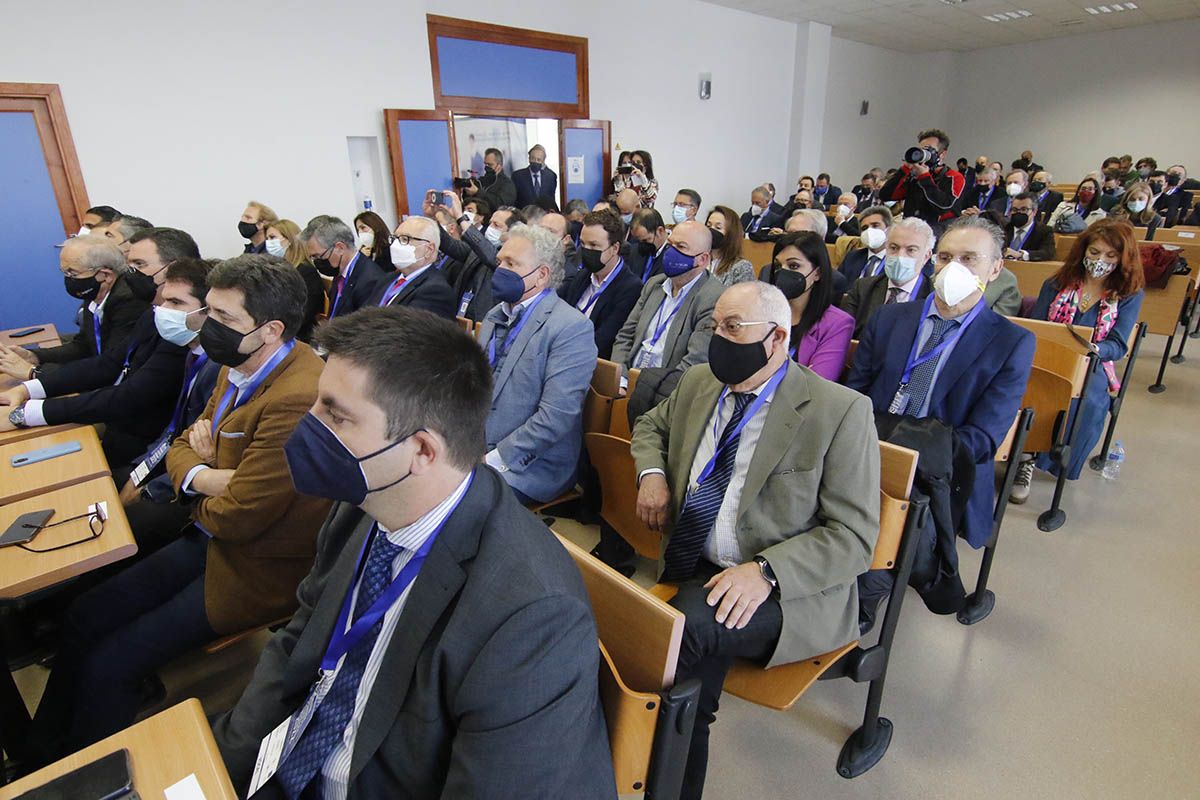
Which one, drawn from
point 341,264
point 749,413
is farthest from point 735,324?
point 341,264

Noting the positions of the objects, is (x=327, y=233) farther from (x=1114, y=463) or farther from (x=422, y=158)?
(x=1114, y=463)

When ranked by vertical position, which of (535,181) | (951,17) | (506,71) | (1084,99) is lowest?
(535,181)

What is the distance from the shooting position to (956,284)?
2.25 metres

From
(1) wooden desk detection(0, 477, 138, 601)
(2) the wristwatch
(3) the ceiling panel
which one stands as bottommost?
(2) the wristwatch

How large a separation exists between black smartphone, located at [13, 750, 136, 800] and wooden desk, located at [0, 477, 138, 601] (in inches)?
28.5

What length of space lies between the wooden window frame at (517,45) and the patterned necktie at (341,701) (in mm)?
7548

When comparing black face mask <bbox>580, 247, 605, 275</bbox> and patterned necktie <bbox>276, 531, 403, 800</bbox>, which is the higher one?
black face mask <bbox>580, 247, 605, 275</bbox>

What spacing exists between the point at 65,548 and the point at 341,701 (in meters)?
0.96

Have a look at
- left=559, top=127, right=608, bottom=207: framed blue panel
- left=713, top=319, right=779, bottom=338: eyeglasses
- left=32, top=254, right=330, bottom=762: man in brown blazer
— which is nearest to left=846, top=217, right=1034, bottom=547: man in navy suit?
left=713, top=319, right=779, bottom=338: eyeglasses

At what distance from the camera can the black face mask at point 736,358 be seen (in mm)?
1651

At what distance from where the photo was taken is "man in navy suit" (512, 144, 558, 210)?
27.4ft

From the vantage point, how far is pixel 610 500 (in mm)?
2334

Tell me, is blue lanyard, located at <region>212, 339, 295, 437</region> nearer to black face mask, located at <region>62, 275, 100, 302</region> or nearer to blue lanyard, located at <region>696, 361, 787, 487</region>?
blue lanyard, located at <region>696, 361, 787, 487</region>

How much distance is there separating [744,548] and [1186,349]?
19.8ft
